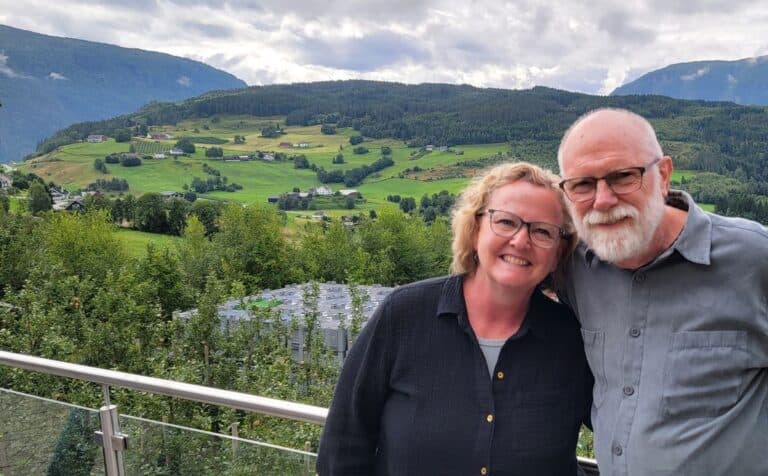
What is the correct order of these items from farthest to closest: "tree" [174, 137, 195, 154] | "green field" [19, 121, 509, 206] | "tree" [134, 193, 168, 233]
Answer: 1. "tree" [174, 137, 195, 154]
2. "green field" [19, 121, 509, 206]
3. "tree" [134, 193, 168, 233]

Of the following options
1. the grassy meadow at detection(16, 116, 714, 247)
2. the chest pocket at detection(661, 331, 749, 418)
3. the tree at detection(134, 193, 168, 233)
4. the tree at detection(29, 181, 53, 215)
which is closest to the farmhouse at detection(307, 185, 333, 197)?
the grassy meadow at detection(16, 116, 714, 247)

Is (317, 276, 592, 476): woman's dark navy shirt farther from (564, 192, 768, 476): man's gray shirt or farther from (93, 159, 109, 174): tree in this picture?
(93, 159, 109, 174): tree

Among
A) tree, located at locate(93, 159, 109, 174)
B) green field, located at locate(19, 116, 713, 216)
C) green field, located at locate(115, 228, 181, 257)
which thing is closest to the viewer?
green field, located at locate(115, 228, 181, 257)

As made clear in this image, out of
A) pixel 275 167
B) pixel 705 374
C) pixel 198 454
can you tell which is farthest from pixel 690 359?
pixel 275 167

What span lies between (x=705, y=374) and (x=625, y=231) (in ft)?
1.31

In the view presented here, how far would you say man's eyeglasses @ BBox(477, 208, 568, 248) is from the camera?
1.72m

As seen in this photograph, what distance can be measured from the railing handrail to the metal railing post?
168 millimetres

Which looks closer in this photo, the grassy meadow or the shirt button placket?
the shirt button placket

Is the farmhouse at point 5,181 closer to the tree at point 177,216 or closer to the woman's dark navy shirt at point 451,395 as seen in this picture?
the tree at point 177,216

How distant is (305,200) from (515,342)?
268 ft

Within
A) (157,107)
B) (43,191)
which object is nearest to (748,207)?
(43,191)

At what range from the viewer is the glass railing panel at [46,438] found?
2648mm

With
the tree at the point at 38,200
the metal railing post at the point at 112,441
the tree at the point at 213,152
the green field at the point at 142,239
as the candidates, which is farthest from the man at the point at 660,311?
the tree at the point at 213,152

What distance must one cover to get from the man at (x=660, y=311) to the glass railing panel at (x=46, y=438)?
80.5 inches
